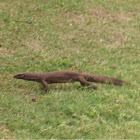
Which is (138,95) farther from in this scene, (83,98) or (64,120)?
(64,120)

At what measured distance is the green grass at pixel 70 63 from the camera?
473 cm

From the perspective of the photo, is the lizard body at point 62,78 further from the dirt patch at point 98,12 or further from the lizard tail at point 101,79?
the dirt patch at point 98,12

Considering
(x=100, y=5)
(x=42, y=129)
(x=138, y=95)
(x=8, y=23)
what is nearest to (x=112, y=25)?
(x=100, y=5)

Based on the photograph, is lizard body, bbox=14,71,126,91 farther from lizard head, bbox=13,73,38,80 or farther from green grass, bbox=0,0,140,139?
green grass, bbox=0,0,140,139

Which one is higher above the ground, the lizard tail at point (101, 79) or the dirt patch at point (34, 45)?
the dirt patch at point (34, 45)

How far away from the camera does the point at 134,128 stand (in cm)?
487

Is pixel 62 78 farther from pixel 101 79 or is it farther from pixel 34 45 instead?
pixel 34 45

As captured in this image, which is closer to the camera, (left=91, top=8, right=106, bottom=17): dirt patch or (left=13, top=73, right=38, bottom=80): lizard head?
(left=13, top=73, right=38, bottom=80): lizard head

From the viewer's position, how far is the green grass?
4.73m

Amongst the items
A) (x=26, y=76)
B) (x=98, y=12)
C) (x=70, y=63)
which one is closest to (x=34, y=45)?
(x=70, y=63)

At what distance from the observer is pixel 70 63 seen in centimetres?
737

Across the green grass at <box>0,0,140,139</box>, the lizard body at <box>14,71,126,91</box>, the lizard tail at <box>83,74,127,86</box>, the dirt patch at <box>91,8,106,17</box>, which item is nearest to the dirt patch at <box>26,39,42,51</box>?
the green grass at <box>0,0,140,139</box>

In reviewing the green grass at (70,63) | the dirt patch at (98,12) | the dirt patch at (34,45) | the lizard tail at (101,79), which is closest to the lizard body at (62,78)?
the lizard tail at (101,79)

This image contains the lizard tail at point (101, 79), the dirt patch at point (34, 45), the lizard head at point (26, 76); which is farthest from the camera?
the dirt patch at point (34, 45)
